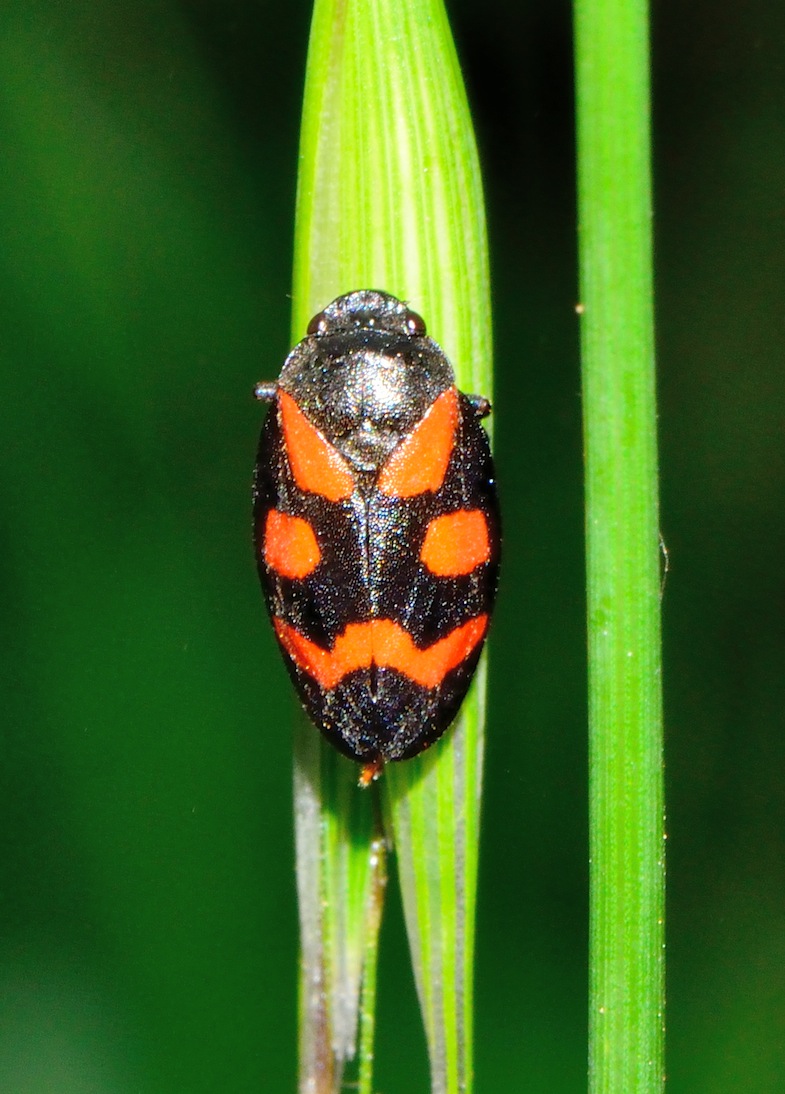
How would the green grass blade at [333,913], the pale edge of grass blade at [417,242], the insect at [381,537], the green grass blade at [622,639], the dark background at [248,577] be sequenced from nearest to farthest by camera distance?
the green grass blade at [622,639] → the pale edge of grass blade at [417,242] → the green grass blade at [333,913] → the insect at [381,537] → the dark background at [248,577]

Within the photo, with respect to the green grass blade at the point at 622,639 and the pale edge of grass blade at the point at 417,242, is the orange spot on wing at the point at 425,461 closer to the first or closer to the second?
the pale edge of grass blade at the point at 417,242

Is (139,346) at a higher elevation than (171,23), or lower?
lower

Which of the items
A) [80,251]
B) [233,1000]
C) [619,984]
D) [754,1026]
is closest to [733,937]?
[754,1026]

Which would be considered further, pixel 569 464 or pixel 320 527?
pixel 569 464

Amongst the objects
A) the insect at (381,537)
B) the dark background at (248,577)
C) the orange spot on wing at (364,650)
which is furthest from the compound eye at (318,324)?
the dark background at (248,577)

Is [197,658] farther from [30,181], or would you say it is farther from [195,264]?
[30,181]

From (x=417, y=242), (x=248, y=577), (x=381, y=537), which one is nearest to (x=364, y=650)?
(x=381, y=537)

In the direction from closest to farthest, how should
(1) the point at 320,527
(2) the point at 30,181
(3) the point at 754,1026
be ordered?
1. (1) the point at 320,527
2. (3) the point at 754,1026
3. (2) the point at 30,181

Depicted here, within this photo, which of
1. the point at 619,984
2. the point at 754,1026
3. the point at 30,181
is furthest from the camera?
the point at 30,181
